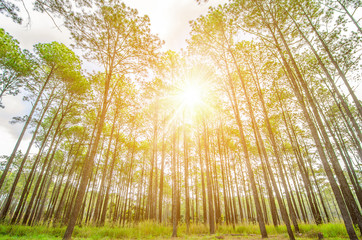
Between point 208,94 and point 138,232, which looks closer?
point 138,232

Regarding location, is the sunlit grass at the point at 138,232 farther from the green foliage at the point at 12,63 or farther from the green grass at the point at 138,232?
the green foliage at the point at 12,63

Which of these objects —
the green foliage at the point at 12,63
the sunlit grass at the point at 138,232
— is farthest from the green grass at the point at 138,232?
the green foliage at the point at 12,63

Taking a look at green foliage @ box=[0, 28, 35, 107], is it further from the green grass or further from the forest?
the green grass

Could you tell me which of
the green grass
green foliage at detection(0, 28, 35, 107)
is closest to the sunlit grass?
the green grass

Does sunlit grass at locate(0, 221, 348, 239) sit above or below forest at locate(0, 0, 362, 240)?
below

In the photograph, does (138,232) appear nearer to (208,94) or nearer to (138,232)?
(138,232)

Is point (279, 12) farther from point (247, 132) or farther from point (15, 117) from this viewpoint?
point (15, 117)

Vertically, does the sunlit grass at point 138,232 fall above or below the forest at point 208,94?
below

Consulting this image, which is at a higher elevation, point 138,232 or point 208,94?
point 208,94

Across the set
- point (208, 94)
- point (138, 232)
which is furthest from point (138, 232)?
point (208, 94)

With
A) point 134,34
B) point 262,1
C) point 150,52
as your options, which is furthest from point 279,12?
point 134,34

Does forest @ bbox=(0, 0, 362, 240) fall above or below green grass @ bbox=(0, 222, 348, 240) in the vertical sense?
above

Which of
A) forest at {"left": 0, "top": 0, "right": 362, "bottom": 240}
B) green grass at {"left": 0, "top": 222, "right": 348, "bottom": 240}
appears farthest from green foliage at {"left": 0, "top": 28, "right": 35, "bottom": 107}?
green grass at {"left": 0, "top": 222, "right": 348, "bottom": 240}

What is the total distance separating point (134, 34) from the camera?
8.54 m
